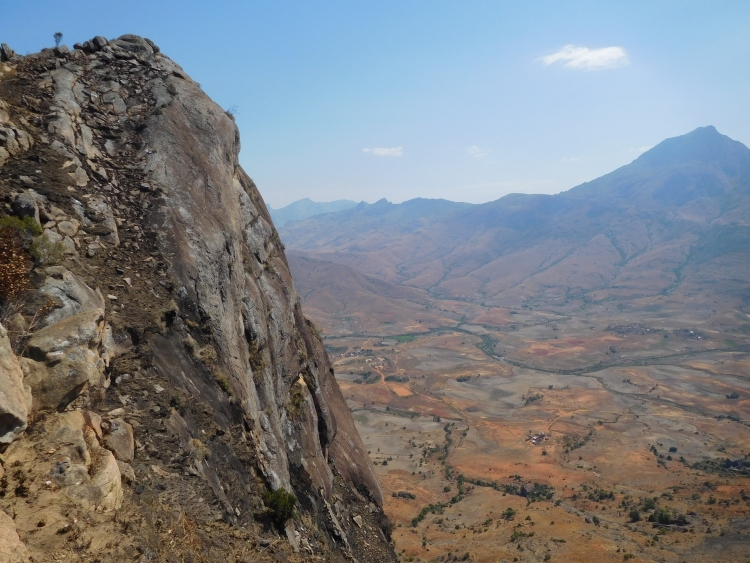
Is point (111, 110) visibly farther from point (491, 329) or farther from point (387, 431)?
point (491, 329)

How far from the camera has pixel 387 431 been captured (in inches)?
3022

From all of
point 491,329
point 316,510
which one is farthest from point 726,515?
point 491,329

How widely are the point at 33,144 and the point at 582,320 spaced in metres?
185

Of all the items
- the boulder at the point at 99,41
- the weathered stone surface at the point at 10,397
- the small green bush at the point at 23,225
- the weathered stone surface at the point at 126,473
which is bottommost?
the weathered stone surface at the point at 126,473

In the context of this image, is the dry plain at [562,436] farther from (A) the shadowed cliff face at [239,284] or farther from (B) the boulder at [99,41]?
(B) the boulder at [99,41]

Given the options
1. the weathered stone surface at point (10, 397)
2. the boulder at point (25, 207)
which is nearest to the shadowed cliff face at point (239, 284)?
the boulder at point (25, 207)

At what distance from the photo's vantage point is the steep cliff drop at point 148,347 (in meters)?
6.79

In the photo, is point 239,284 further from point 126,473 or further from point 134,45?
point 134,45

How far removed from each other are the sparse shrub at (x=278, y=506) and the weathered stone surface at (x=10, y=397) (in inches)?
248

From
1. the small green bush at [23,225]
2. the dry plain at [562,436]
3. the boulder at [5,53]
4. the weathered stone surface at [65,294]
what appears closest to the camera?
the weathered stone surface at [65,294]

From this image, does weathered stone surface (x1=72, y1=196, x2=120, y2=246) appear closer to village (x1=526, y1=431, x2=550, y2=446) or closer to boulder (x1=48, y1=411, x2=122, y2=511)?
boulder (x1=48, y1=411, x2=122, y2=511)

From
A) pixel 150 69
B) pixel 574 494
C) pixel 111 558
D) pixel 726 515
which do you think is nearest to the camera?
pixel 111 558

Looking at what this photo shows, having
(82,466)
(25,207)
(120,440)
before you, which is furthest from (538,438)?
(25,207)

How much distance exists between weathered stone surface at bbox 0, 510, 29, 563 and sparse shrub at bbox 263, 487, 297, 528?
654cm
